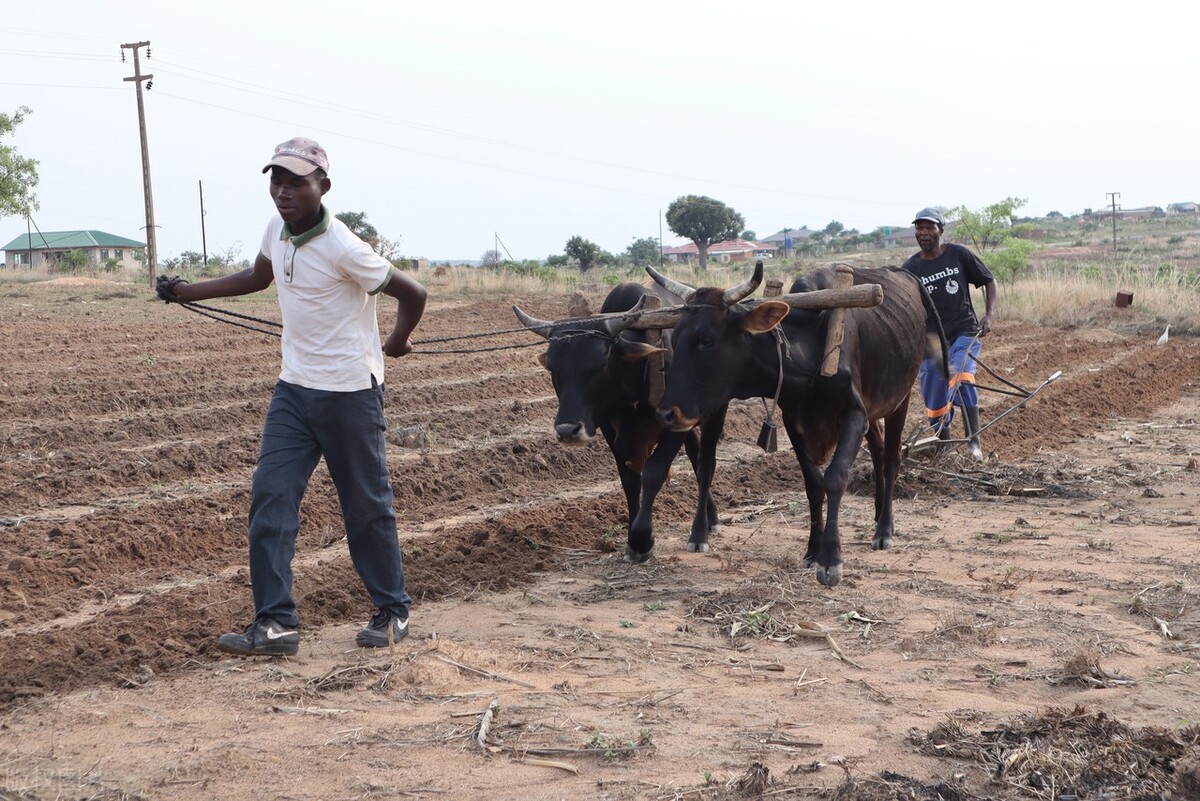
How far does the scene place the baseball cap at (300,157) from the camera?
5379 mm

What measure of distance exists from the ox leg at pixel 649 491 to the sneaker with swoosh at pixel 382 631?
2008mm

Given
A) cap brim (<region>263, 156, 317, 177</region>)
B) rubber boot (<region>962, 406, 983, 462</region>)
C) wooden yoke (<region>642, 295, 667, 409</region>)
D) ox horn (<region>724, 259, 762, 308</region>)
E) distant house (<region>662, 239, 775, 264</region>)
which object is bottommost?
rubber boot (<region>962, 406, 983, 462</region>)

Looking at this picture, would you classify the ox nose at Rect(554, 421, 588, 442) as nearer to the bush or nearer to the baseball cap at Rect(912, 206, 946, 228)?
the baseball cap at Rect(912, 206, 946, 228)

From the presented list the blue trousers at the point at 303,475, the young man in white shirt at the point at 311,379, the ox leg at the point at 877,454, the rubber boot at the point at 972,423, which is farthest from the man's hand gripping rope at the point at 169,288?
the rubber boot at the point at 972,423

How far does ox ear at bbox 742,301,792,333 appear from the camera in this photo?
22.7 feet

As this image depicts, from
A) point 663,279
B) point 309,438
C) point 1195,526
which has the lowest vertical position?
point 1195,526

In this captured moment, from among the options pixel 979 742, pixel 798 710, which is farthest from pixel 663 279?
pixel 979 742

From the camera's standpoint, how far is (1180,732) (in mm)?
4309

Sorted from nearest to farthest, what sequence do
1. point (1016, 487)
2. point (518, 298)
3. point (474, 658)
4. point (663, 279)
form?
point (474, 658), point (663, 279), point (1016, 487), point (518, 298)

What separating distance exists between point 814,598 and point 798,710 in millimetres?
1772

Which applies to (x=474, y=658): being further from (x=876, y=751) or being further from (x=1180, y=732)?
(x=1180, y=732)

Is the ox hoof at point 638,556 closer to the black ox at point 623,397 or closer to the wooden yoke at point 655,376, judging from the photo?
the black ox at point 623,397

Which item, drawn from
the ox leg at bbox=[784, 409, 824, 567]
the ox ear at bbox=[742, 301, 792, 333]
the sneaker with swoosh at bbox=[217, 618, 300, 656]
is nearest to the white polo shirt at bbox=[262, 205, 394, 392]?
the sneaker with swoosh at bbox=[217, 618, 300, 656]

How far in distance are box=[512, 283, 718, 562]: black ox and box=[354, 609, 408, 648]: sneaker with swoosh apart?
1.71 metres
